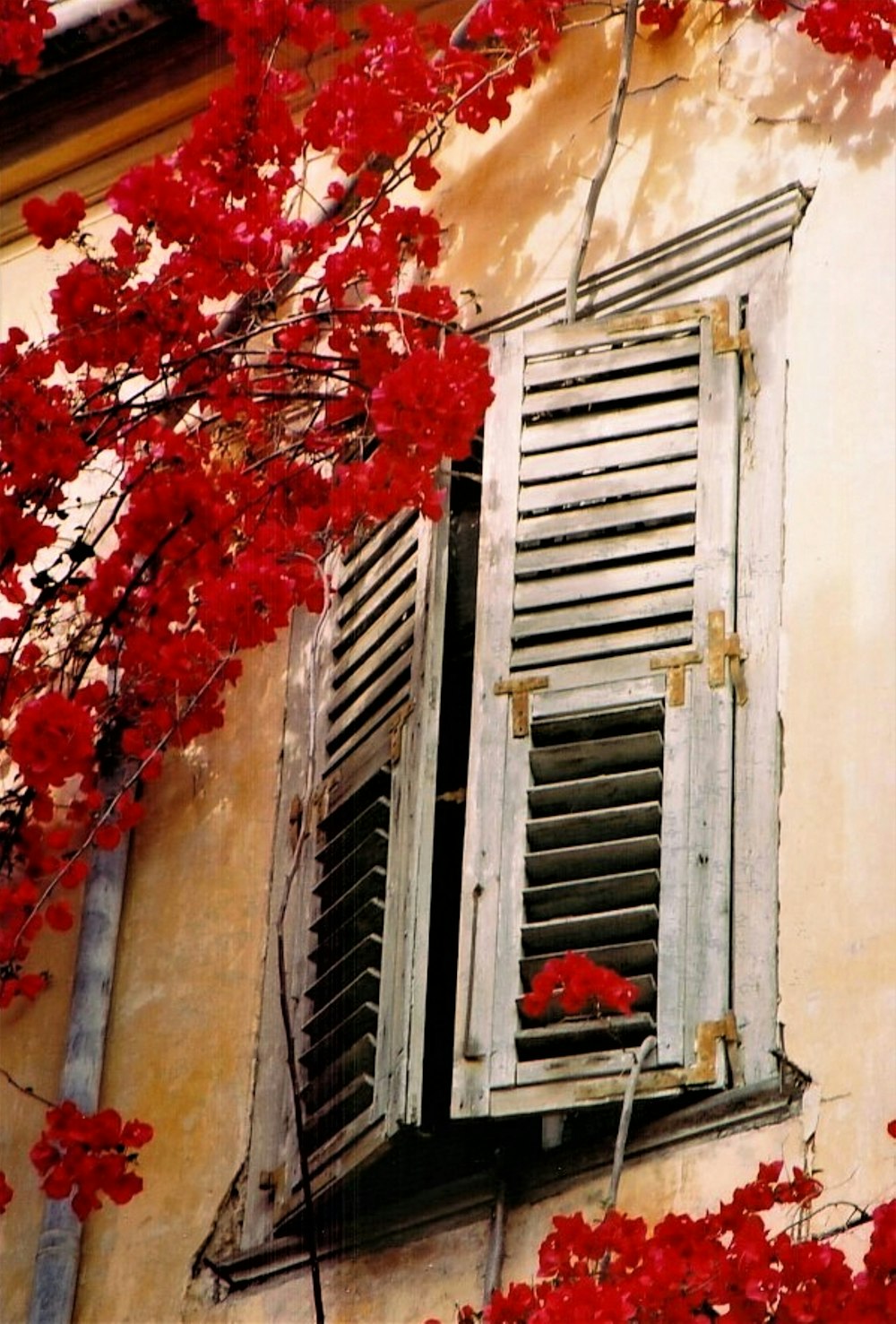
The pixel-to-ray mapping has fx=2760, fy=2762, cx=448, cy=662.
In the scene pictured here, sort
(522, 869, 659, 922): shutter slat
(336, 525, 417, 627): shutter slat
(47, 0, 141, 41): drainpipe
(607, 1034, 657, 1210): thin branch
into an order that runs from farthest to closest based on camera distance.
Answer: (47, 0, 141, 41): drainpipe, (336, 525, 417, 627): shutter slat, (522, 869, 659, 922): shutter slat, (607, 1034, 657, 1210): thin branch

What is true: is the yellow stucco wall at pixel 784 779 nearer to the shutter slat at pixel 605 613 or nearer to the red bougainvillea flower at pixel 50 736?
the shutter slat at pixel 605 613

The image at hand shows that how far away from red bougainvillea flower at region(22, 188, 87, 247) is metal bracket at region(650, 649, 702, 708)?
2.81m

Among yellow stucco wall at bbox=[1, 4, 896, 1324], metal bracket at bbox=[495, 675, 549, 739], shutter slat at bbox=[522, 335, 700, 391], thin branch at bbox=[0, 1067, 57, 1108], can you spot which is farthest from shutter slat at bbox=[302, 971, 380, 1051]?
shutter slat at bbox=[522, 335, 700, 391]

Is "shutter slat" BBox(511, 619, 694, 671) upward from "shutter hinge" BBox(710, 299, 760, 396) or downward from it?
downward

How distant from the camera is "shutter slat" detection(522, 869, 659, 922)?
7.19 m

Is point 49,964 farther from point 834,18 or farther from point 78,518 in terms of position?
point 834,18

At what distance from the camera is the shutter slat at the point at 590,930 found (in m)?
7.13

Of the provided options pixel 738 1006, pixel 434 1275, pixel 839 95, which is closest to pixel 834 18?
pixel 839 95

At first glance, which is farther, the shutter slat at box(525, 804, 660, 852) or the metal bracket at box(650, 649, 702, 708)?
the metal bracket at box(650, 649, 702, 708)

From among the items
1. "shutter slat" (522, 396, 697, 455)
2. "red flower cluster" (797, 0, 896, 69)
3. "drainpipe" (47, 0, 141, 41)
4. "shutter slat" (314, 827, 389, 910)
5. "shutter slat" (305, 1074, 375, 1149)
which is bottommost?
"shutter slat" (305, 1074, 375, 1149)

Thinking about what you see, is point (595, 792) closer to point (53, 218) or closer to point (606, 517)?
point (606, 517)

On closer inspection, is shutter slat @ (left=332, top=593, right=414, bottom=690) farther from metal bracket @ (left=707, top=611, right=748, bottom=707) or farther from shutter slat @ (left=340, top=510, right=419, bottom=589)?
metal bracket @ (left=707, top=611, right=748, bottom=707)

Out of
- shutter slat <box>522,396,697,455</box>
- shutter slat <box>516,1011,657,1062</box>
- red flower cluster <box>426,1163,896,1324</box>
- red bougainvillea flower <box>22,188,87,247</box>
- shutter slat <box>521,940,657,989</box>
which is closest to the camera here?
red flower cluster <box>426,1163,896,1324</box>

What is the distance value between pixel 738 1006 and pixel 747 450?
5.86 ft
